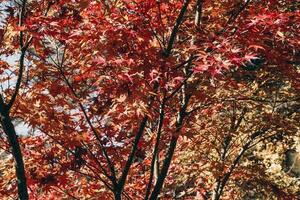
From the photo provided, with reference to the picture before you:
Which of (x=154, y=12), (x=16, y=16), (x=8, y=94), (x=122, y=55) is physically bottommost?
(x=122, y=55)

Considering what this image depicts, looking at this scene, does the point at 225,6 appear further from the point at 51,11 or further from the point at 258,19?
the point at 51,11

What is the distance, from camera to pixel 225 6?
5.81 m

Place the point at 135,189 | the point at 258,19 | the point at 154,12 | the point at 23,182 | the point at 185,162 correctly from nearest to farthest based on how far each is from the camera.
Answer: the point at 258,19
the point at 23,182
the point at 154,12
the point at 135,189
the point at 185,162

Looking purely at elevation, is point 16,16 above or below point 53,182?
above

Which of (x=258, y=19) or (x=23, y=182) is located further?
(x=23, y=182)

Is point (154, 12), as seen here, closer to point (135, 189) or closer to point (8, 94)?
point (8, 94)

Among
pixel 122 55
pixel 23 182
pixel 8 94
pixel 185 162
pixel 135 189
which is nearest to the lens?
pixel 122 55

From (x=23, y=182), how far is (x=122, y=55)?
2249 mm

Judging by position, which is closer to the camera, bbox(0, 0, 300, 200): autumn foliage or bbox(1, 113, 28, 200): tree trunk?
bbox(0, 0, 300, 200): autumn foliage

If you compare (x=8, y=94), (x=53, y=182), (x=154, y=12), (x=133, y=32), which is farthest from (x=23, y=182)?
(x=154, y=12)

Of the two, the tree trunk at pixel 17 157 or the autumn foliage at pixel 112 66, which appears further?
the tree trunk at pixel 17 157

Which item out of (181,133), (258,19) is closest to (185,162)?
(181,133)

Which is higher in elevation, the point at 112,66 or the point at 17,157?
the point at 112,66

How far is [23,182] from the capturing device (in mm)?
5180
